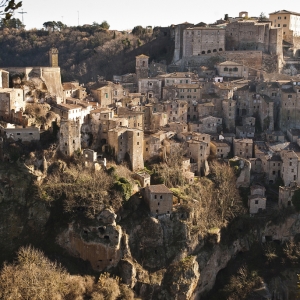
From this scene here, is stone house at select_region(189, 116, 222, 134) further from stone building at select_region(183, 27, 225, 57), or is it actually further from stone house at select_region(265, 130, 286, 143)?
stone building at select_region(183, 27, 225, 57)

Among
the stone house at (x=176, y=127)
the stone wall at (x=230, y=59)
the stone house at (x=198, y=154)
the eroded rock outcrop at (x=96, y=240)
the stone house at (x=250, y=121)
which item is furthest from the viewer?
the stone wall at (x=230, y=59)

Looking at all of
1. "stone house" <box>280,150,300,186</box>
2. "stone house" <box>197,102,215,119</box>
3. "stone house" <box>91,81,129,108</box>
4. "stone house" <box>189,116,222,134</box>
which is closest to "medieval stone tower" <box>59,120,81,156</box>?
"stone house" <box>91,81,129,108</box>

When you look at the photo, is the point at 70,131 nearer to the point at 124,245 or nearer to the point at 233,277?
the point at 124,245

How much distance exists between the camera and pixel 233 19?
59.7 meters

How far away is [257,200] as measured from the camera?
36.2 m

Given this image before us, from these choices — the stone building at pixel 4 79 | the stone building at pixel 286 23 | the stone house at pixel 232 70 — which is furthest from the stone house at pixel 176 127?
the stone building at pixel 286 23

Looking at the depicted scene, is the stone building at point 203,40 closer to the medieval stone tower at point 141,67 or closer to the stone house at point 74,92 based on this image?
the medieval stone tower at point 141,67

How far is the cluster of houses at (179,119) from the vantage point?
117 feet

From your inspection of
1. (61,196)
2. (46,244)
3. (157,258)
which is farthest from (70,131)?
(157,258)

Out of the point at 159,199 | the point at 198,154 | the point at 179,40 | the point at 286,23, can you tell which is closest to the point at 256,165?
the point at 198,154

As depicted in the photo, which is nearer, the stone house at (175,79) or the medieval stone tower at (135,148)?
the medieval stone tower at (135,148)

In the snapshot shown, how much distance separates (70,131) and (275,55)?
26.3m

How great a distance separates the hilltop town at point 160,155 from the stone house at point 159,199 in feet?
0.20

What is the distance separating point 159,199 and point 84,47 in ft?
114
